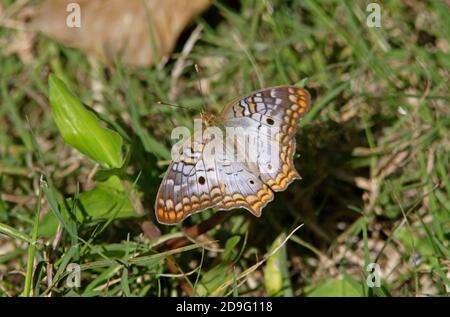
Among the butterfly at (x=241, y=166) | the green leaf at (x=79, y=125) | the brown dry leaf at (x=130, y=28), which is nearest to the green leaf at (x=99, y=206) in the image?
the green leaf at (x=79, y=125)

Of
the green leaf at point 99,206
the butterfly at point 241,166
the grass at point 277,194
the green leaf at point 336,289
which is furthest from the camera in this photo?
the green leaf at point 336,289

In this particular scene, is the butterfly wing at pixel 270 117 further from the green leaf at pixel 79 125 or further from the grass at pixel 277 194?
the green leaf at pixel 79 125

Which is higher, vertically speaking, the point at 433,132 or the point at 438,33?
the point at 438,33

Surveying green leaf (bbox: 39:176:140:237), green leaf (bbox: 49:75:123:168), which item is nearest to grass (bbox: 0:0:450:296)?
green leaf (bbox: 39:176:140:237)

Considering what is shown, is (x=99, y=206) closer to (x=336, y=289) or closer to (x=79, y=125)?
(x=79, y=125)

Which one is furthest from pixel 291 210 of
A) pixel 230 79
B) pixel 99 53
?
pixel 99 53

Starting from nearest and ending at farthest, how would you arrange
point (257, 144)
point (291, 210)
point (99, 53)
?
point (257, 144) → point (291, 210) → point (99, 53)

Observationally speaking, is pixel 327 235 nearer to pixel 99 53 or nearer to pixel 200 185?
pixel 200 185
